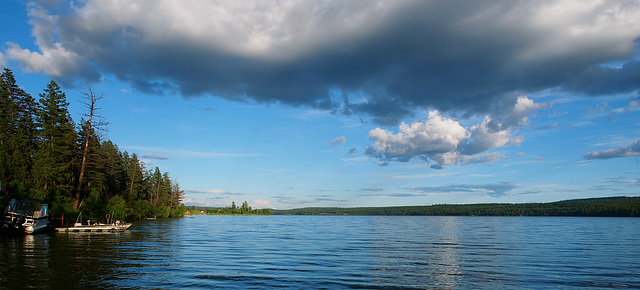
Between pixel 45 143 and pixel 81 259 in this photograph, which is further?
pixel 45 143

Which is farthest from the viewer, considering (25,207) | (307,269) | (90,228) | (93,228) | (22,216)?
(93,228)

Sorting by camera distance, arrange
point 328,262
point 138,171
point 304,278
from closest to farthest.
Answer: point 304,278
point 328,262
point 138,171

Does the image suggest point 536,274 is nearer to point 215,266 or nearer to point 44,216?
point 215,266

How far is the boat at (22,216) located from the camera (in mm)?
42125

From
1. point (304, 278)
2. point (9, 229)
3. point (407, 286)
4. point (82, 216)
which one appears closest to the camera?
point (407, 286)

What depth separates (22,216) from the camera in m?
43.0

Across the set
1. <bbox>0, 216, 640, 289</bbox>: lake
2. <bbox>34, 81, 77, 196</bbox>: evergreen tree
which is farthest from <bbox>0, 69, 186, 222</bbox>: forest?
<bbox>0, 216, 640, 289</bbox>: lake

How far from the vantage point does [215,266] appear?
24.2 metres

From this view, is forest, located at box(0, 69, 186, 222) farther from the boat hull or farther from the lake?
the lake

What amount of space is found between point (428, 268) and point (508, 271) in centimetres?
470

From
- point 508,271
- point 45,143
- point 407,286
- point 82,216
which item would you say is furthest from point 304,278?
point 45,143

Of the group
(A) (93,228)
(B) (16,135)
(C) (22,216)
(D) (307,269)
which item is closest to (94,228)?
(A) (93,228)

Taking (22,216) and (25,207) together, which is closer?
(22,216)

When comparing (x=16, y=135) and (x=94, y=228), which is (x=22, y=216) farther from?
(x=16, y=135)
